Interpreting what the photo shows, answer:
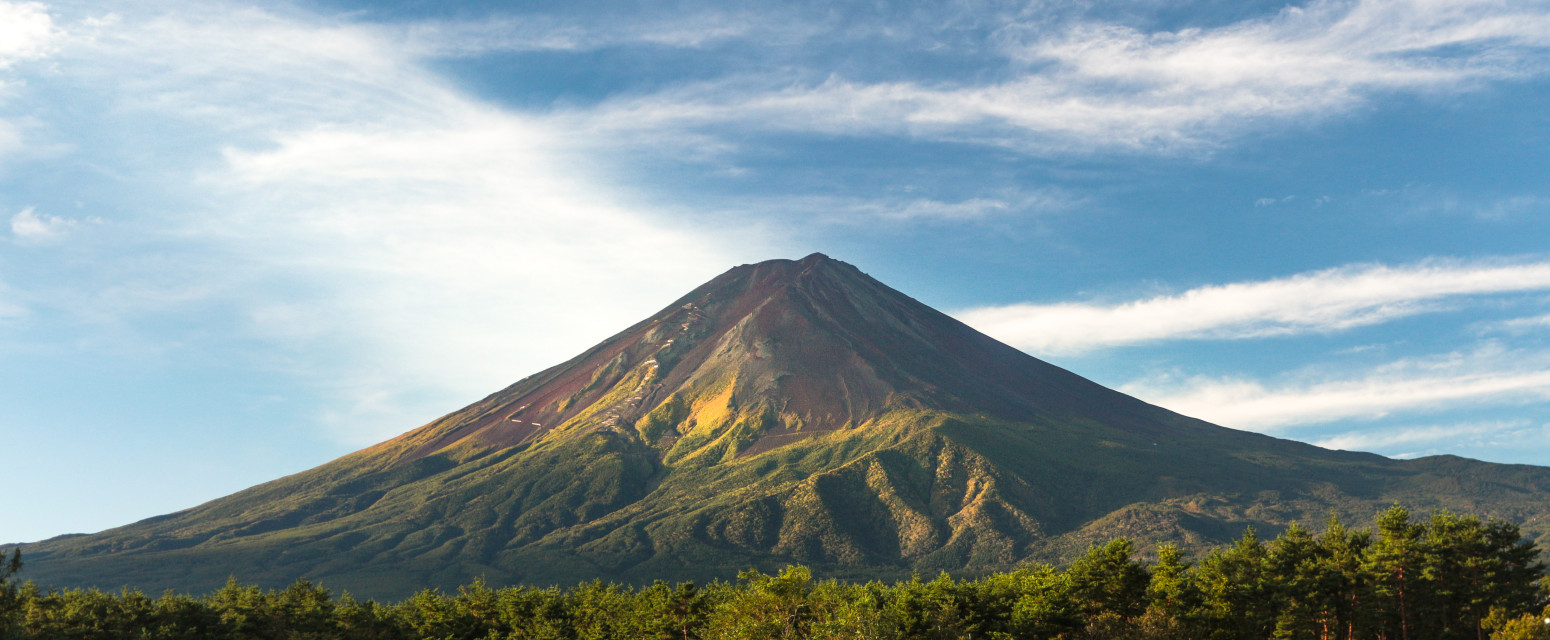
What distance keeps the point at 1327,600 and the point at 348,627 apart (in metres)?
74.1

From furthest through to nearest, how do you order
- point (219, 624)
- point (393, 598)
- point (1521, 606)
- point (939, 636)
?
point (393, 598) < point (219, 624) < point (1521, 606) < point (939, 636)

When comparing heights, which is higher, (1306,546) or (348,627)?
(1306,546)

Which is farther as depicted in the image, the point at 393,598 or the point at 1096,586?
the point at 393,598

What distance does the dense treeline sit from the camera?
Result: 6334cm

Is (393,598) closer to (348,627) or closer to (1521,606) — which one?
(348,627)

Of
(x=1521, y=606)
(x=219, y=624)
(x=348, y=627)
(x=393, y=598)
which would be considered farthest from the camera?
(x=393, y=598)

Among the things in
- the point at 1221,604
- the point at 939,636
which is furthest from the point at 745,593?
the point at 1221,604

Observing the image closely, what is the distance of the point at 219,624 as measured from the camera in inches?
2940

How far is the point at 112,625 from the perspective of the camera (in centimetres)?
6875

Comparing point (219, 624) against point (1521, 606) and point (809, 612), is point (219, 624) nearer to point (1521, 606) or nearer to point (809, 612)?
point (809, 612)

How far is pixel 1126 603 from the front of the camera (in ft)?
225

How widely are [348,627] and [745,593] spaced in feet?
121

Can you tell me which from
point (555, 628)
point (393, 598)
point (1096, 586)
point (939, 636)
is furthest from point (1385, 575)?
point (393, 598)

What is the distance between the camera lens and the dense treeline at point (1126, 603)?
2494 inches
